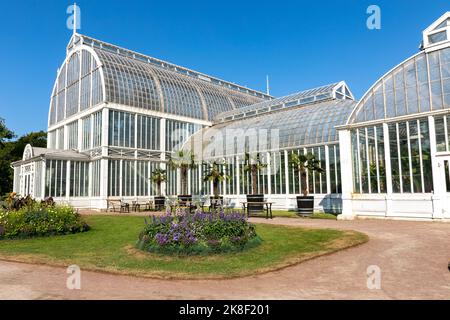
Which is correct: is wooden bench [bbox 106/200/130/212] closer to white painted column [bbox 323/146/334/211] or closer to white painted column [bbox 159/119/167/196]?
white painted column [bbox 159/119/167/196]

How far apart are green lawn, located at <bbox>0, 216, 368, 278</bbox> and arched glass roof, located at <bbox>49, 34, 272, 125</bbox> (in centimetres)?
2401

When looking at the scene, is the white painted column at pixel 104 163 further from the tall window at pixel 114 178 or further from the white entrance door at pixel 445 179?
the white entrance door at pixel 445 179

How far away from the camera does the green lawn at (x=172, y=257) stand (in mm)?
8125

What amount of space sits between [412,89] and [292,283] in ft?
53.5

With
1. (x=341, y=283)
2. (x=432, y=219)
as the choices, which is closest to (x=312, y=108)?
(x=432, y=219)

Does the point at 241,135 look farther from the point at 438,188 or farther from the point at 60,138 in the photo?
the point at 60,138

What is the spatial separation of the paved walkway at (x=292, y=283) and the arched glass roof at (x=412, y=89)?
10.9 meters

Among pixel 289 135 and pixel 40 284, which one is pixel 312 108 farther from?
pixel 40 284

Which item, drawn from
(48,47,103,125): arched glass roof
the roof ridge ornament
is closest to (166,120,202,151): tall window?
(48,47,103,125): arched glass roof

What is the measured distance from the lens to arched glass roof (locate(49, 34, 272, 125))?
3609cm

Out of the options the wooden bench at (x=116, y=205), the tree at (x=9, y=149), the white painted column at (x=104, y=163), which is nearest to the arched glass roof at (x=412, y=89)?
the wooden bench at (x=116, y=205)

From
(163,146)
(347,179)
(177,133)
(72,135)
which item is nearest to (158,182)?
(163,146)

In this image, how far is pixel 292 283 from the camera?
6.87 m
